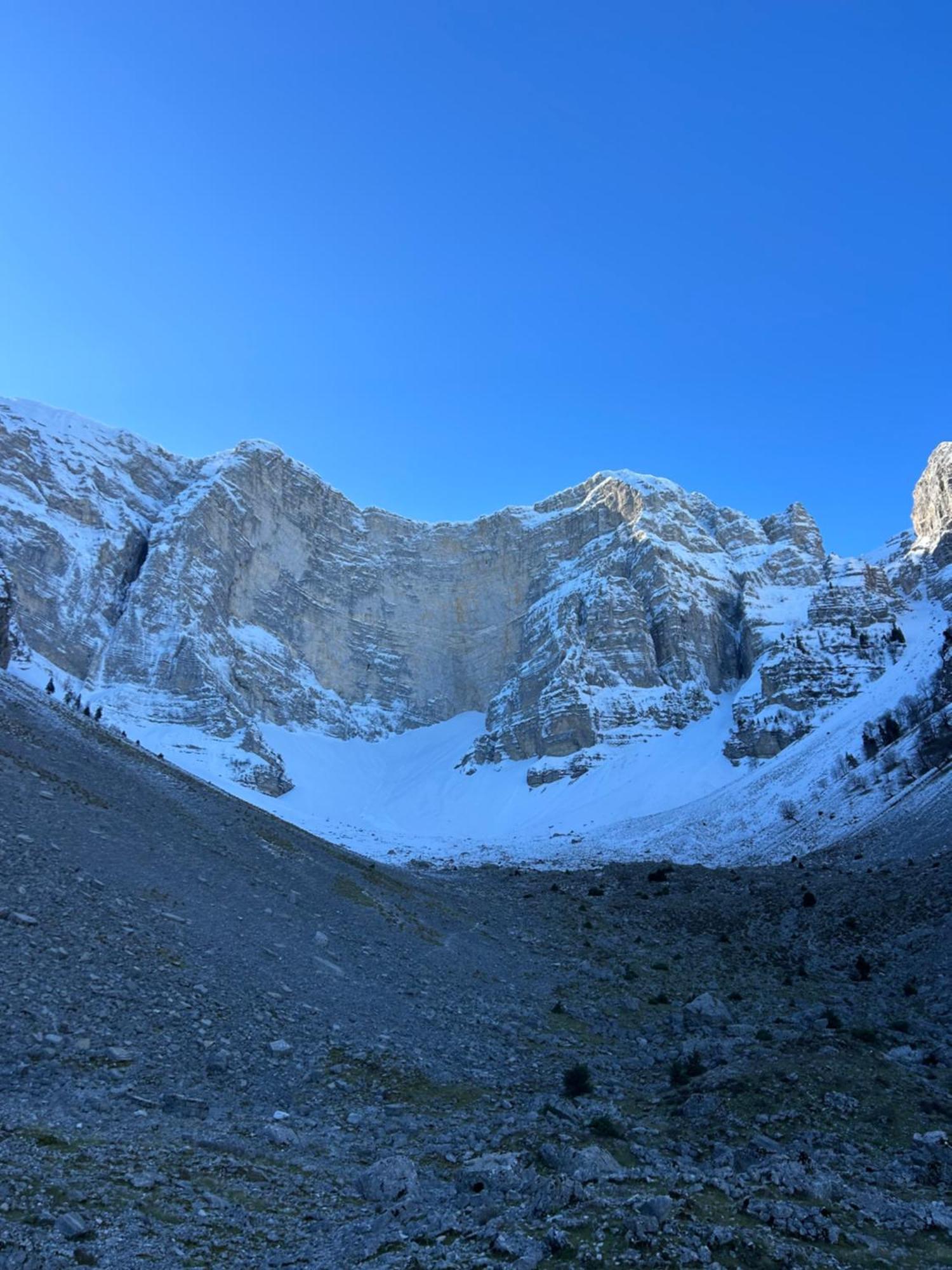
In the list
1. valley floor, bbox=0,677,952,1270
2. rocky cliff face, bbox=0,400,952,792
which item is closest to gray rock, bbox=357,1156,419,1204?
valley floor, bbox=0,677,952,1270

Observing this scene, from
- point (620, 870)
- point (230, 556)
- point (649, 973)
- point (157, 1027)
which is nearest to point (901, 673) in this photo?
point (620, 870)

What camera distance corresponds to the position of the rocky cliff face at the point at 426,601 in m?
98.1

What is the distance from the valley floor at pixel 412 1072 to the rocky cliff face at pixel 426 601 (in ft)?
220

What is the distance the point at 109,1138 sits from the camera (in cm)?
809

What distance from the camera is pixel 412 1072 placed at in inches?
494

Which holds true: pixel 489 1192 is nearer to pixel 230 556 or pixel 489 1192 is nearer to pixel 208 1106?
pixel 208 1106

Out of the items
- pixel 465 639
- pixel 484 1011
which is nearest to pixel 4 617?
pixel 484 1011

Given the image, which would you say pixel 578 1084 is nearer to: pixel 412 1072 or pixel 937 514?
pixel 412 1072

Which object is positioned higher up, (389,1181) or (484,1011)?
(484,1011)

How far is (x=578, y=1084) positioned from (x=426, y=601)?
142 meters

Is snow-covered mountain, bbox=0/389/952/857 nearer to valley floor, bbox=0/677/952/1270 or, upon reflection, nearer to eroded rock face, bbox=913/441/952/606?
eroded rock face, bbox=913/441/952/606

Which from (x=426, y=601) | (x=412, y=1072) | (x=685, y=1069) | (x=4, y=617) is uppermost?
(x=426, y=601)

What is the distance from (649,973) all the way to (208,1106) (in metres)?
15.9

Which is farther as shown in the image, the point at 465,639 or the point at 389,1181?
the point at 465,639
